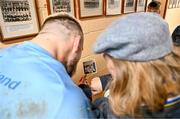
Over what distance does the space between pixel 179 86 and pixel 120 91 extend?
0.18 metres

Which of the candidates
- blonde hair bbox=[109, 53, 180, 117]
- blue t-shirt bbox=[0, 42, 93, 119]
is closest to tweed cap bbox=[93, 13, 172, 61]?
blonde hair bbox=[109, 53, 180, 117]

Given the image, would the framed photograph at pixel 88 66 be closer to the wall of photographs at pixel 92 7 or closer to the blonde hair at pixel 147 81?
the wall of photographs at pixel 92 7

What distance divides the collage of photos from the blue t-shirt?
1.70 ft

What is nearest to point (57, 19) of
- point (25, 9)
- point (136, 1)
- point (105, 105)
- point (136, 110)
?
point (25, 9)

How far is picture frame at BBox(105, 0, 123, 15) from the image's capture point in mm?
1925

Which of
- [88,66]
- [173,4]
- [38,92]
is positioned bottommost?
[88,66]

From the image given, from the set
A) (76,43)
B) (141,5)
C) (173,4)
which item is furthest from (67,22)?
(173,4)

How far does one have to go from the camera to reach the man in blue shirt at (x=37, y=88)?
66 cm

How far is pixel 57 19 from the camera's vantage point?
1.00 metres

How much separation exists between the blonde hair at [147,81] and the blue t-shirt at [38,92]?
0.56 feet

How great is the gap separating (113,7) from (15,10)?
3.47 feet

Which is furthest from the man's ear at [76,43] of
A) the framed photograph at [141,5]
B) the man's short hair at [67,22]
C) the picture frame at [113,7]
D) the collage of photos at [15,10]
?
the framed photograph at [141,5]

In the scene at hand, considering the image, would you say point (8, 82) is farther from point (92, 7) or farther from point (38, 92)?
point (92, 7)

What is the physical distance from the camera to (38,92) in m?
0.67
